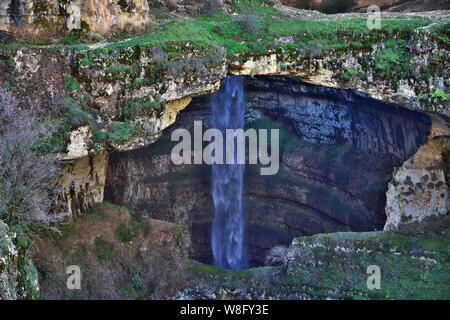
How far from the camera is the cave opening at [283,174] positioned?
101 ft

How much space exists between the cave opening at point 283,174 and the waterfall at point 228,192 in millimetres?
371

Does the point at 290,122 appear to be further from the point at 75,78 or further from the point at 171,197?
the point at 75,78

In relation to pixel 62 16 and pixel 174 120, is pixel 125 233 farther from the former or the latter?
pixel 62 16

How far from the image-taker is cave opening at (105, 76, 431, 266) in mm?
30641

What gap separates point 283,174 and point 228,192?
11.4 feet

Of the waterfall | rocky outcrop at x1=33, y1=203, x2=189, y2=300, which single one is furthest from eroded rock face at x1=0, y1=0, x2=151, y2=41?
the waterfall

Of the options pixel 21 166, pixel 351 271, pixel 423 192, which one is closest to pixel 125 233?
pixel 21 166

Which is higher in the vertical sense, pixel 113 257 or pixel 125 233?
pixel 125 233

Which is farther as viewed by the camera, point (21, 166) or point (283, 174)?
point (283, 174)

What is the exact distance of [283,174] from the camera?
1334 inches

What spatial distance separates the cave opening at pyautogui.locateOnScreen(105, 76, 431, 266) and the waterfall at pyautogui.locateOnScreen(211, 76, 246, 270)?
0.37 metres

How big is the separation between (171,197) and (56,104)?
518 inches

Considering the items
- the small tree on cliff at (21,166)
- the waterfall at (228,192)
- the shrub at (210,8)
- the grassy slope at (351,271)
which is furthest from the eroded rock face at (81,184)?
the waterfall at (228,192)

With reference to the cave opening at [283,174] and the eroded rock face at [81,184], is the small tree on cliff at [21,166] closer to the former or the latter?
the eroded rock face at [81,184]
